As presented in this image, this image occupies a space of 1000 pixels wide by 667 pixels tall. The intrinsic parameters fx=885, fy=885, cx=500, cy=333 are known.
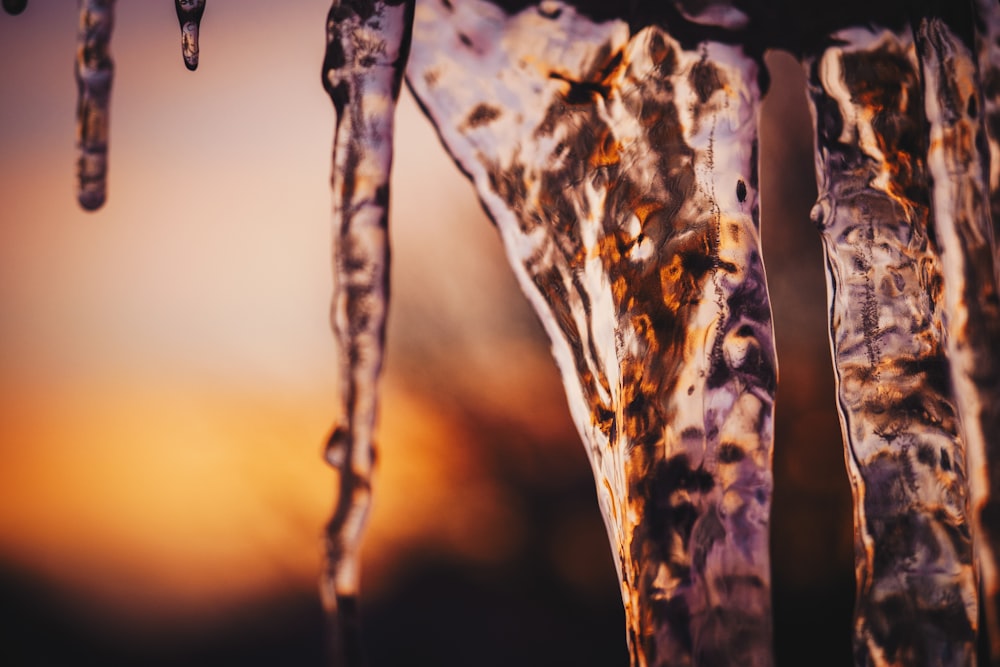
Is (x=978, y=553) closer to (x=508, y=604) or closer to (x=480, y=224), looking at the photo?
(x=508, y=604)

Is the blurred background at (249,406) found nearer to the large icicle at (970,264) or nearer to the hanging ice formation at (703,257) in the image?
the hanging ice formation at (703,257)

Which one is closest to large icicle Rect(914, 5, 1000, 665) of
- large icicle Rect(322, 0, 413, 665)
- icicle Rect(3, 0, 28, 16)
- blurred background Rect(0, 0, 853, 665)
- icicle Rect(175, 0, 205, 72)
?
blurred background Rect(0, 0, 853, 665)

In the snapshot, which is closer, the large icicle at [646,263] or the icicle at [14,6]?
the large icicle at [646,263]

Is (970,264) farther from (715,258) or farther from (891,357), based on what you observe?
→ (715,258)

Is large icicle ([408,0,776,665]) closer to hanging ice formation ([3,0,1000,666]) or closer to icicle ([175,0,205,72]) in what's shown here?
hanging ice formation ([3,0,1000,666])

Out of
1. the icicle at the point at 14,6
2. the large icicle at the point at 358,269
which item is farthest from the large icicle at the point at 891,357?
the icicle at the point at 14,6

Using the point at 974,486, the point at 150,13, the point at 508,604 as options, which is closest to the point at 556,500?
the point at 508,604
